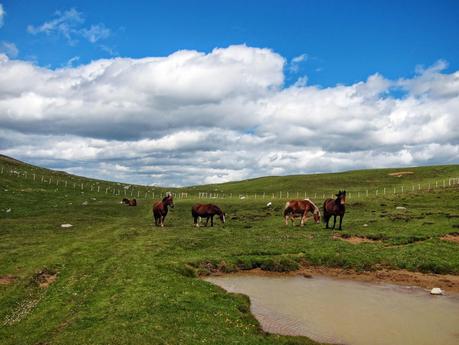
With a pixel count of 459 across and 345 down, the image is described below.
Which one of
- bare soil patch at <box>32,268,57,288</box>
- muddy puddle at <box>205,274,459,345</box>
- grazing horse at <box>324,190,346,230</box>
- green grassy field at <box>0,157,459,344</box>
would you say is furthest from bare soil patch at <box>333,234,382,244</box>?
bare soil patch at <box>32,268,57,288</box>

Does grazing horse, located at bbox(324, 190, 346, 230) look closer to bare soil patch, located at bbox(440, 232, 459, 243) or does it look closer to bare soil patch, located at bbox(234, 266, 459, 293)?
bare soil patch, located at bbox(440, 232, 459, 243)

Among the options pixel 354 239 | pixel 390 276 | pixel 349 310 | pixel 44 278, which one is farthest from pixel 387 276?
pixel 44 278

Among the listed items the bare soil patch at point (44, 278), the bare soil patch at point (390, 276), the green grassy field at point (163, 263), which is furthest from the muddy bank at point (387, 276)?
the bare soil patch at point (44, 278)

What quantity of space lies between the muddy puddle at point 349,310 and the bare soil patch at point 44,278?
9.22 m

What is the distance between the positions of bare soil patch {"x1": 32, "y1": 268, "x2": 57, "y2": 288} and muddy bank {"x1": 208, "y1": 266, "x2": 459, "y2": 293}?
9.97 metres

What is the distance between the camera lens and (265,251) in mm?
29859

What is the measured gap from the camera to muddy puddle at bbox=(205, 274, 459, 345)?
51.2 ft

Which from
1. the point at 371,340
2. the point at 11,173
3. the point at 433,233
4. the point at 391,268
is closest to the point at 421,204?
the point at 433,233

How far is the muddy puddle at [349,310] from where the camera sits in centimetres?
1561

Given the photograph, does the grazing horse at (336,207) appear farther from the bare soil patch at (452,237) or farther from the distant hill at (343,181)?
the distant hill at (343,181)

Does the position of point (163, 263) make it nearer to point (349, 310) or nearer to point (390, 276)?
point (349, 310)

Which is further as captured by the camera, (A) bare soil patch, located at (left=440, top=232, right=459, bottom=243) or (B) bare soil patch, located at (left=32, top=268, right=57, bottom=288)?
(A) bare soil patch, located at (left=440, top=232, right=459, bottom=243)

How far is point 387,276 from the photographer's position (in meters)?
25.7

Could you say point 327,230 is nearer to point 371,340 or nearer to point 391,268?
point 391,268
